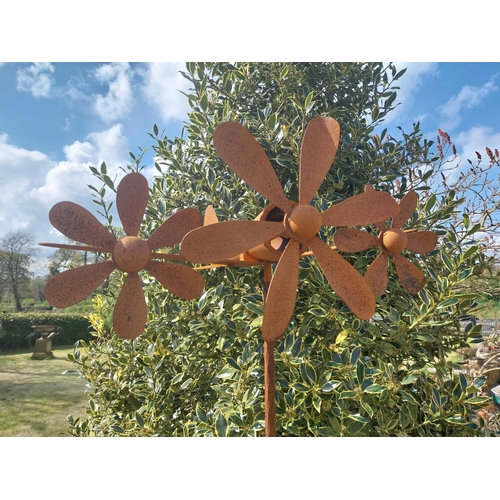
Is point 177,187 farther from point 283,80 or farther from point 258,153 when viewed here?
point 258,153

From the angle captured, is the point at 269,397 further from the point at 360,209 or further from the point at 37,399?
the point at 37,399

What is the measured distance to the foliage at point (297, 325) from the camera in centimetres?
123

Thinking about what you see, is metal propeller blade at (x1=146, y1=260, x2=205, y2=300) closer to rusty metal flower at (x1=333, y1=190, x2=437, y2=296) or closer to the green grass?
rusty metal flower at (x1=333, y1=190, x2=437, y2=296)

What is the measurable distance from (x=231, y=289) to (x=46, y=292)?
851 millimetres

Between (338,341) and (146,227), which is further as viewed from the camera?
(146,227)

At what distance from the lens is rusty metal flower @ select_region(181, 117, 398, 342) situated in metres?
0.68

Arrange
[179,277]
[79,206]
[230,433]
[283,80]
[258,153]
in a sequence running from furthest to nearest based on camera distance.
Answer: [283,80] < [230,433] < [179,277] < [79,206] < [258,153]

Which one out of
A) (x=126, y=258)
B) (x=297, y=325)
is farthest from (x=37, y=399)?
(x=126, y=258)

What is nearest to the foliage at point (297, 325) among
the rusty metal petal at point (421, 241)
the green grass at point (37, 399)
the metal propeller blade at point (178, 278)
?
the rusty metal petal at point (421, 241)

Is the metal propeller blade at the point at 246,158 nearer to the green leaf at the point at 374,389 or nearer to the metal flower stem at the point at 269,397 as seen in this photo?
the metal flower stem at the point at 269,397

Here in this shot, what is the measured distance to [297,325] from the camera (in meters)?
1.46

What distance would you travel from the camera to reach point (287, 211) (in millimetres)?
764

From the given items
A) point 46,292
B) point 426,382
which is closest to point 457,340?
point 426,382

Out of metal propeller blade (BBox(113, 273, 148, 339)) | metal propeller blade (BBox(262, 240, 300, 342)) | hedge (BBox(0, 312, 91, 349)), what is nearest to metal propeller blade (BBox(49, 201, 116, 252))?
metal propeller blade (BBox(113, 273, 148, 339))
